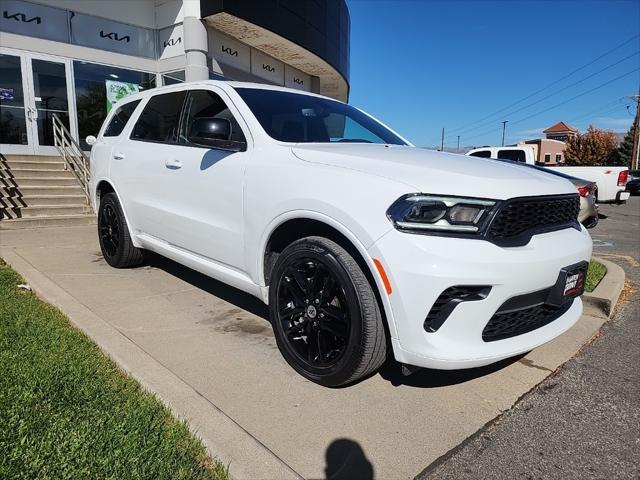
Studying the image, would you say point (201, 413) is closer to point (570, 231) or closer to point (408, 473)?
point (408, 473)

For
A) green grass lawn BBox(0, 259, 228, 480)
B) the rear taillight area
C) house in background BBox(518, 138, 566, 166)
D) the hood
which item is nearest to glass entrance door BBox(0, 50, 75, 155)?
green grass lawn BBox(0, 259, 228, 480)

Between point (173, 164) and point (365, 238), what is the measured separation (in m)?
2.15

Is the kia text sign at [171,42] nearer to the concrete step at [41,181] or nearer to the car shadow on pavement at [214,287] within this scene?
the concrete step at [41,181]

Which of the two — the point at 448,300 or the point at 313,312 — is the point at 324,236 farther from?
the point at 448,300

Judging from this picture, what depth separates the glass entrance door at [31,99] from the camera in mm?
11195

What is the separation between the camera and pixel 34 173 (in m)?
10.3

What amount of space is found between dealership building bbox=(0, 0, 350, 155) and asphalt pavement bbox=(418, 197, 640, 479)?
11382mm

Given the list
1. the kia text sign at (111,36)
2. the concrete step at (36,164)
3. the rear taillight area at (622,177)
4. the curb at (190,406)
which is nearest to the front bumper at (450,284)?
the curb at (190,406)

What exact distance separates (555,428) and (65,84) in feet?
43.7

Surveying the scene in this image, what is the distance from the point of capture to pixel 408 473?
2043 millimetres

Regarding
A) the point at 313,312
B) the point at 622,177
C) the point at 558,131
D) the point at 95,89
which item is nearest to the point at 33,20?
the point at 95,89

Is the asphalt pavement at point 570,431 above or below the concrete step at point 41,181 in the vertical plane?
below

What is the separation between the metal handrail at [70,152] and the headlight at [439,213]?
32.7 ft

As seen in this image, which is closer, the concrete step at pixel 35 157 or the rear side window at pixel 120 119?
the rear side window at pixel 120 119
